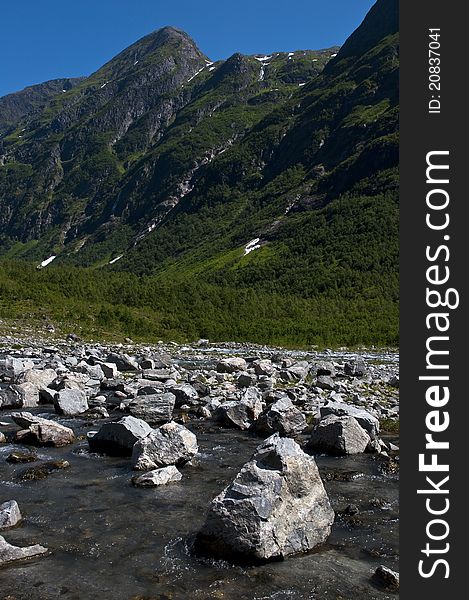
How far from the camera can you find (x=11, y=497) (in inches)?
428

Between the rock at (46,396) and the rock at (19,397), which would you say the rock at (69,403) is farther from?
the rock at (46,396)

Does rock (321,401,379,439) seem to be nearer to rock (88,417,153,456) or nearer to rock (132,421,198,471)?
rock (132,421,198,471)

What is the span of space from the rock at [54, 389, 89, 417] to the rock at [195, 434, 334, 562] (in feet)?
40.0

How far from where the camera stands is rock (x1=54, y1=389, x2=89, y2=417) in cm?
1966

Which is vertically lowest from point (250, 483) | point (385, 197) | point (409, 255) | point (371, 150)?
point (250, 483)

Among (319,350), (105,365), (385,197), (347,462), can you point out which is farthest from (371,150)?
(347,462)

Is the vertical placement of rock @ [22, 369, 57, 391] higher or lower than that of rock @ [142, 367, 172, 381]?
higher

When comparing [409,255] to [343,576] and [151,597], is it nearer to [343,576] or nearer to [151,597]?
[343,576]

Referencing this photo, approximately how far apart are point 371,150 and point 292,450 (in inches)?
8045

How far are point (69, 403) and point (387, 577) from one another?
1470cm

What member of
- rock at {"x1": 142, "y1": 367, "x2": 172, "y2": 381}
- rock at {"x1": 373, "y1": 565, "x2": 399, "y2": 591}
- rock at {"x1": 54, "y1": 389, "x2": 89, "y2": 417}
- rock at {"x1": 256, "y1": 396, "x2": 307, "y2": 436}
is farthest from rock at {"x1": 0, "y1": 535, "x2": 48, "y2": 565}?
rock at {"x1": 142, "y1": 367, "x2": 172, "y2": 381}

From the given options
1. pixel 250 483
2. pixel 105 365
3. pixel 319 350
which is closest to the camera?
pixel 250 483

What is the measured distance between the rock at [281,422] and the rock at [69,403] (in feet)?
22.8

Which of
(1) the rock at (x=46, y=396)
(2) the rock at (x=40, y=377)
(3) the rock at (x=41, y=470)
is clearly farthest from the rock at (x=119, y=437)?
(2) the rock at (x=40, y=377)
